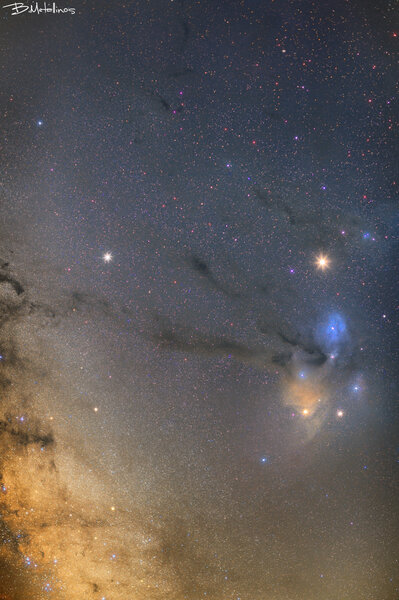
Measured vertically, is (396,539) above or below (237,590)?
above

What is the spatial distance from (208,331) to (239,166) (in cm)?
244

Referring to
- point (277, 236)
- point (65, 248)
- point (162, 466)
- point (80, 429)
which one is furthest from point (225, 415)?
point (65, 248)

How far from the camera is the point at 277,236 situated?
161 inches

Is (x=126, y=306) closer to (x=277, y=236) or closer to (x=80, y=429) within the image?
(x=80, y=429)

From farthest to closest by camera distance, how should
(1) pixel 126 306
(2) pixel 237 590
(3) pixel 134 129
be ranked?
1. (2) pixel 237 590
2. (1) pixel 126 306
3. (3) pixel 134 129

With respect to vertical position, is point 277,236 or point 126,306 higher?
point 277,236

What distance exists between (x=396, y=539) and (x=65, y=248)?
7.31 m

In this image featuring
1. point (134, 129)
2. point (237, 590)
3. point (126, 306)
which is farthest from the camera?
point (237, 590)

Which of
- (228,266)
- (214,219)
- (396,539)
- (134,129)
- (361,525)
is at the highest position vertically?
(134,129)

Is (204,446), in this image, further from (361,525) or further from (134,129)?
(134,129)

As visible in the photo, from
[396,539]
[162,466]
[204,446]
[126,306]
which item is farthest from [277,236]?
[396,539]

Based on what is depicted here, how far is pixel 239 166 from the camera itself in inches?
155

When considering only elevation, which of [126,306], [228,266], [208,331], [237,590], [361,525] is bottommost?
[237,590]

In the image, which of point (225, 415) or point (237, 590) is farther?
point (237, 590)
